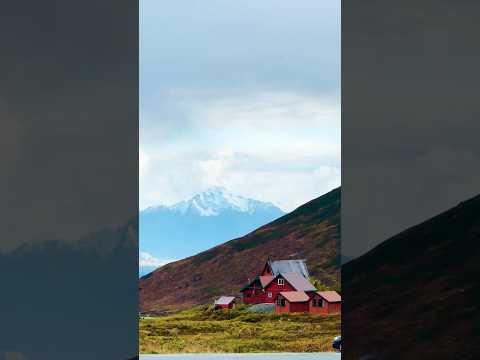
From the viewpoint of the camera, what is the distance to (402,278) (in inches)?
237

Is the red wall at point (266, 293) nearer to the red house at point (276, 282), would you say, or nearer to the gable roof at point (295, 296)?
the red house at point (276, 282)

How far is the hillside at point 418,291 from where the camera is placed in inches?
236

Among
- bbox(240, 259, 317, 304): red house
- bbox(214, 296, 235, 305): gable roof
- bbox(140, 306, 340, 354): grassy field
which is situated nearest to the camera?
bbox(140, 306, 340, 354): grassy field

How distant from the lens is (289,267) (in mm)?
18438

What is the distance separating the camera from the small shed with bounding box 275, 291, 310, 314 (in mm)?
17391

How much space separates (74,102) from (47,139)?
0.42 m

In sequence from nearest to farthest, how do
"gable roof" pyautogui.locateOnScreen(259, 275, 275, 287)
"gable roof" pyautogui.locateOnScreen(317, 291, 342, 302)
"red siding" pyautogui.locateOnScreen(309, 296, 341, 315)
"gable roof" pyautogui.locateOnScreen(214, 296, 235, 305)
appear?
1. "red siding" pyautogui.locateOnScreen(309, 296, 341, 315)
2. "gable roof" pyautogui.locateOnScreen(317, 291, 342, 302)
3. "gable roof" pyautogui.locateOnScreen(259, 275, 275, 287)
4. "gable roof" pyautogui.locateOnScreen(214, 296, 235, 305)

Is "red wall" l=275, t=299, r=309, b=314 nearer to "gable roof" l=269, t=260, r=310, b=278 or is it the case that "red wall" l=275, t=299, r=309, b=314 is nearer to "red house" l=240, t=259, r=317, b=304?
"red house" l=240, t=259, r=317, b=304

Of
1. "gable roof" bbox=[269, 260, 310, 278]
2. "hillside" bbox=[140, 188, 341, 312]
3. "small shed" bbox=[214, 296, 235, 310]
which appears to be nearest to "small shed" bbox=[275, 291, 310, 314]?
"gable roof" bbox=[269, 260, 310, 278]

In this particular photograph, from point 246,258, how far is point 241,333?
273 cm

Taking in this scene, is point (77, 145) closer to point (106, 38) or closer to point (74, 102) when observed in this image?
point (74, 102)

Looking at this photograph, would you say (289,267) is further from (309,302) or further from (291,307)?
(309,302)

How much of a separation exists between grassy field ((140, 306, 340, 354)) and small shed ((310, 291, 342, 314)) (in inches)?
5.6

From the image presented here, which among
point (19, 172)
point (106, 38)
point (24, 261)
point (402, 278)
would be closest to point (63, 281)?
point (24, 261)
